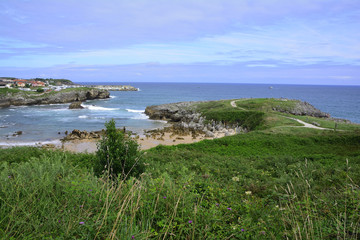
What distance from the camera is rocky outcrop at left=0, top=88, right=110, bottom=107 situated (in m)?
83.1

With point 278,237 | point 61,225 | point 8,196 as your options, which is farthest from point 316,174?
point 8,196

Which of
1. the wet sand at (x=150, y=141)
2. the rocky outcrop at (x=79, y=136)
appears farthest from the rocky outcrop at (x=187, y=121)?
the rocky outcrop at (x=79, y=136)

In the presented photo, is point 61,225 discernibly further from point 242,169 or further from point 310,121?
point 310,121

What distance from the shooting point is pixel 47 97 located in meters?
91.0

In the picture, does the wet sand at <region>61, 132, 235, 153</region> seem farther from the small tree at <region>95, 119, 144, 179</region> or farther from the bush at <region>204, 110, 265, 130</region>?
the small tree at <region>95, 119, 144, 179</region>

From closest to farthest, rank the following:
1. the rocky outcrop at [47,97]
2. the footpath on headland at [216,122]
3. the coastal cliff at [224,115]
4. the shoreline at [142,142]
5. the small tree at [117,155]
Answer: the small tree at [117,155] < the shoreline at [142,142] < the footpath on headland at [216,122] < the coastal cliff at [224,115] < the rocky outcrop at [47,97]

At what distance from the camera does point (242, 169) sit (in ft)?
39.7

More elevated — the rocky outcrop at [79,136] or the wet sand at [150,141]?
the rocky outcrop at [79,136]

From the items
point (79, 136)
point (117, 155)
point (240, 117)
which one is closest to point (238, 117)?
point (240, 117)

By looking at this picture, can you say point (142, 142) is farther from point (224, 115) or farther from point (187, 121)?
point (224, 115)

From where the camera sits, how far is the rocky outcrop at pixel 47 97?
3270 inches

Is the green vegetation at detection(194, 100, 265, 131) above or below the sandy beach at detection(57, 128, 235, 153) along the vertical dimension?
above

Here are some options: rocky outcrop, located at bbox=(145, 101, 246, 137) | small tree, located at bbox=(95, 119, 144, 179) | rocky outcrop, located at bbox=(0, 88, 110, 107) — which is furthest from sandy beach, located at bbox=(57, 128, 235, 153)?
rocky outcrop, located at bbox=(0, 88, 110, 107)

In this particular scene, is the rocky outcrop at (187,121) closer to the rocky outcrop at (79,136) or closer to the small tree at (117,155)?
the rocky outcrop at (79,136)
